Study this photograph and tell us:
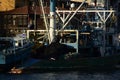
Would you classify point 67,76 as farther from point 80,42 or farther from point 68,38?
point 80,42

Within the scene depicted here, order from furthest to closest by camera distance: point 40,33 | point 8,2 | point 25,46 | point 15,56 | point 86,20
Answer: point 8,2 → point 86,20 → point 40,33 → point 25,46 → point 15,56

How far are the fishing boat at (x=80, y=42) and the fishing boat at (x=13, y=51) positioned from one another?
269 cm

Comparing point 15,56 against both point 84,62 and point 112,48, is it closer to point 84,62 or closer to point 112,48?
point 84,62

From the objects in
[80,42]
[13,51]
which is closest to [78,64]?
[13,51]

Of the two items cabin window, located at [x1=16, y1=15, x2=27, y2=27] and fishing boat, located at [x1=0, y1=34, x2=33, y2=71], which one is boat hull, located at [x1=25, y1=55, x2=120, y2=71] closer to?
fishing boat, located at [x1=0, y1=34, x2=33, y2=71]

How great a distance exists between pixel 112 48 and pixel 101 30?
4.04 meters

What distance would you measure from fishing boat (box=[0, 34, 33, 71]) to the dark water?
3470mm

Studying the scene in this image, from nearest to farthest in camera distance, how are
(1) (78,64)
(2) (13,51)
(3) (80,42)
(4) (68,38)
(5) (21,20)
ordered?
(2) (13,51) → (1) (78,64) → (4) (68,38) → (3) (80,42) → (5) (21,20)

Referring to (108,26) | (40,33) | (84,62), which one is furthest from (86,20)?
(84,62)

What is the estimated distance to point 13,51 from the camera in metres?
93.4

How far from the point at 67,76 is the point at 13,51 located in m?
10.7

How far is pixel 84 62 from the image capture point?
98.7 m

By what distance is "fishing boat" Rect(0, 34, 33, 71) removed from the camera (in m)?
90.8

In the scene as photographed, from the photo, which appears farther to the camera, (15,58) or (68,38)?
(68,38)
